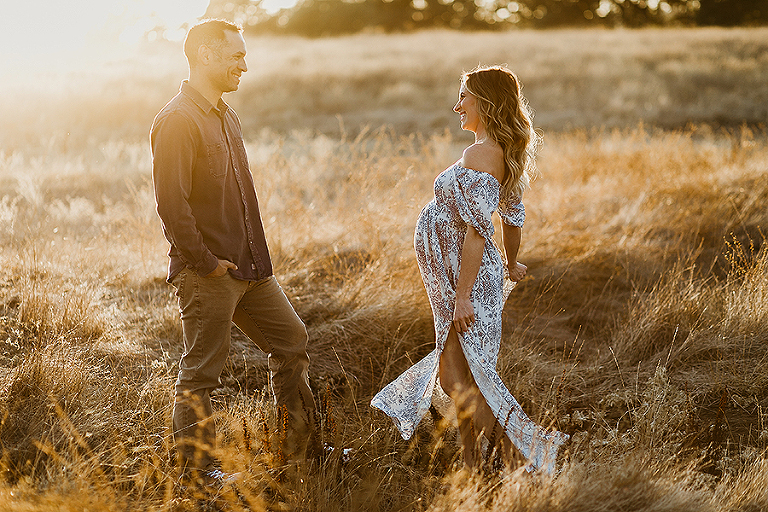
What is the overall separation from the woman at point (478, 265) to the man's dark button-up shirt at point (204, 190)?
81 cm

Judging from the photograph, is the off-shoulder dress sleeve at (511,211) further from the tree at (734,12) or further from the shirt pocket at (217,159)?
the tree at (734,12)

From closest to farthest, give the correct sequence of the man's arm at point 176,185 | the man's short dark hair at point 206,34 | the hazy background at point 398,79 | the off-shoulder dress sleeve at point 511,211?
the man's arm at point 176,185
the man's short dark hair at point 206,34
the off-shoulder dress sleeve at point 511,211
the hazy background at point 398,79

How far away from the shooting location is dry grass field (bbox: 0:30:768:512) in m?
2.72

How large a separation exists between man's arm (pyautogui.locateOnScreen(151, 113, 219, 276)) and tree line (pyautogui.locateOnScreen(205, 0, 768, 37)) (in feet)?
105

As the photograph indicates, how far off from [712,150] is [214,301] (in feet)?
29.2

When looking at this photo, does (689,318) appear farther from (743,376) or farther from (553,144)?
(553,144)

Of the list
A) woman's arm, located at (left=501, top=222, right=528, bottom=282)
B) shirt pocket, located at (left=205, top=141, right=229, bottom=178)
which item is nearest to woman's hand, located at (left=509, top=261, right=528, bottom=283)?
woman's arm, located at (left=501, top=222, right=528, bottom=282)

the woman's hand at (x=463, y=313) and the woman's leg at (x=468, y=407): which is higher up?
the woman's hand at (x=463, y=313)

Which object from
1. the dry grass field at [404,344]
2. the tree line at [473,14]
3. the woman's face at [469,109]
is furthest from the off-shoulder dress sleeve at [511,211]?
the tree line at [473,14]

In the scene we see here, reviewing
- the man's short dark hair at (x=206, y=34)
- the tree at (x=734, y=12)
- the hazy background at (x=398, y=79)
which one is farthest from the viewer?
the tree at (x=734, y=12)

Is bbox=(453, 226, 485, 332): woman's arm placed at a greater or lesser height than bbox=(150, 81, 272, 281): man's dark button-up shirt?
lesser

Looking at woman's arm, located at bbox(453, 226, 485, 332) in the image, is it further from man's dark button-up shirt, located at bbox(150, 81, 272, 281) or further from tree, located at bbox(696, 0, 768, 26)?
tree, located at bbox(696, 0, 768, 26)

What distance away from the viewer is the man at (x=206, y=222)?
2.58 meters

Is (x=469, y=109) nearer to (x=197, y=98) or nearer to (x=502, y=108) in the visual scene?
(x=502, y=108)
